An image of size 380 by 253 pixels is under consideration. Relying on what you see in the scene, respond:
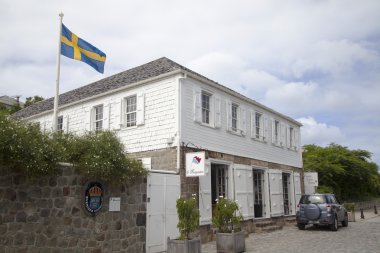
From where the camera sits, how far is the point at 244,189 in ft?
53.8

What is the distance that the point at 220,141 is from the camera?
616 inches

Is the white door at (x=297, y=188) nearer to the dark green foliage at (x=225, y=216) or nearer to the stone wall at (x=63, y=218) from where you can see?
the dark green foliage at (x=225, y=216)

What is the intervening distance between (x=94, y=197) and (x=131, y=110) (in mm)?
6589

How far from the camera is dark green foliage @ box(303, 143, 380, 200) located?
30.5m

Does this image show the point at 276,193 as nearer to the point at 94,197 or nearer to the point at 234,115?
the point at 234,115

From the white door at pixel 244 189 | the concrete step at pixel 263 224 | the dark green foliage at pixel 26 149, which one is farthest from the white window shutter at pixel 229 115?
the dark green foliage at pixel 26 149

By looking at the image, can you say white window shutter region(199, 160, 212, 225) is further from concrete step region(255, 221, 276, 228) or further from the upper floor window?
concrete step region(255, 221, 276, 228)

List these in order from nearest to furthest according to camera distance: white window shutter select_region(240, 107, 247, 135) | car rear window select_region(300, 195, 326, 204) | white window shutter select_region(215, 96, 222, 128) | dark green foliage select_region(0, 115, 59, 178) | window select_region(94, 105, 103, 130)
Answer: dark green foliage select_region(0, 115, 59, 178)
white window shutter select_region(215, 96, 222, 128)
window select_region(94, 105, 103, 130)
car rear window select_region(300, 195, 326, 204)
white window shutter select_region(240, 107, 247, 135)

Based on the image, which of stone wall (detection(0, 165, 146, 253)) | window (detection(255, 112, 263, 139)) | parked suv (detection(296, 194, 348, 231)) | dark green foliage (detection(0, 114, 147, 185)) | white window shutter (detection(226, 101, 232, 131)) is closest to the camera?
dark green foliage (detection(0, 114, 147, 185))

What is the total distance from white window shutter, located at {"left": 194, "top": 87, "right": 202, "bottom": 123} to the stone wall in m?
4.23

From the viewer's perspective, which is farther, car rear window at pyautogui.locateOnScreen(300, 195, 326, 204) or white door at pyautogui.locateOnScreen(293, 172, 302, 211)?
white door at pyautogui.locateOnScreen(293, 172, 302, 211)

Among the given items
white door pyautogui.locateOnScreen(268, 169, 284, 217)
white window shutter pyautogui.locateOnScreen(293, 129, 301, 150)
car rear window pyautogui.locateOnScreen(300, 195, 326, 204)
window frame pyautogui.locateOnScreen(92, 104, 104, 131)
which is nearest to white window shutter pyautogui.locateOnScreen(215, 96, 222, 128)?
window frame pyautogui.locateOnScreen(92, 104, 104, 131)

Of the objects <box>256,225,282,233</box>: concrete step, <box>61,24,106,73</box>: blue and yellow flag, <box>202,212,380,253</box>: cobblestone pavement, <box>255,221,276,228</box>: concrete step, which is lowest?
<box>202,212,380,253</box>: cobblestone pavement

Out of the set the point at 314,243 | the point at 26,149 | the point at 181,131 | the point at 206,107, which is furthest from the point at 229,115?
the point at 26,149
